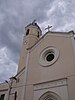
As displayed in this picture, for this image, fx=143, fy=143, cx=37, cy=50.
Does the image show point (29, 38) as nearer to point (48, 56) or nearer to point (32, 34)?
point (32, 34)

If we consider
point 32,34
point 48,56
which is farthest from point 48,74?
point 32,34

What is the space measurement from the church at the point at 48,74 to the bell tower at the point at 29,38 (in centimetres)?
251

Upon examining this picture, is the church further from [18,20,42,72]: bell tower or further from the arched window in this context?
[18,20,42,72]: bell tower

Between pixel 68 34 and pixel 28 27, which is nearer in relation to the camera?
pixel 68 34

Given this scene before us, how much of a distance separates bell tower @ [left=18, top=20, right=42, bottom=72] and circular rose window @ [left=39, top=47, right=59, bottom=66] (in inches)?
144

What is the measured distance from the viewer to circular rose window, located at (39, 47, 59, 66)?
45.8 feet

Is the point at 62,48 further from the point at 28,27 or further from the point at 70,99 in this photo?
the point at 28,27

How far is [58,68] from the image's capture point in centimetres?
1300

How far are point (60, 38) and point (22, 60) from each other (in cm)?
618

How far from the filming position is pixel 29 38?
66.5ft

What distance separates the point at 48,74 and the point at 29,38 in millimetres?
8280

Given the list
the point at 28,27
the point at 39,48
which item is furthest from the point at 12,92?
the point at 28,27

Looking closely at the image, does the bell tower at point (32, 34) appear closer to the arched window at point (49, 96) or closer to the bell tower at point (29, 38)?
the bell tower at point (29, 38)

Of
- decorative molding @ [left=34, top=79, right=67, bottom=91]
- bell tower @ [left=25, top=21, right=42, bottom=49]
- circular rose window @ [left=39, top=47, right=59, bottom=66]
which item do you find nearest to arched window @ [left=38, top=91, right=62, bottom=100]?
decorative molding @ [left=34, top=79, right=67, bottom=91]
